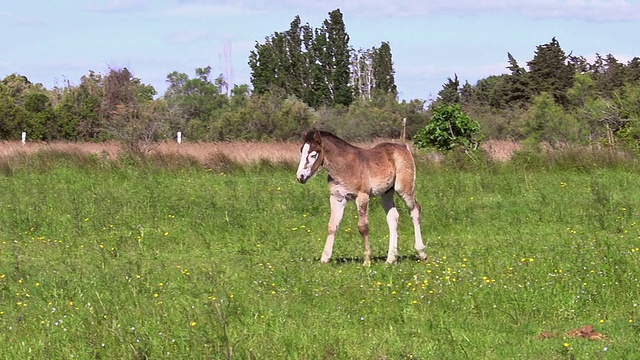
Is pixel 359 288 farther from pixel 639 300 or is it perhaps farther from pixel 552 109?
pixel 552 109

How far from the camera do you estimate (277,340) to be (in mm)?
8008

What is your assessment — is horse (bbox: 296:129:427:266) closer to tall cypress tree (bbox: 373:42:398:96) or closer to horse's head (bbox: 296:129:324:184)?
horse's head (bbox: 296:129:324:184)

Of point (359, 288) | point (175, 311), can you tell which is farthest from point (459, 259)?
point (175, 311)

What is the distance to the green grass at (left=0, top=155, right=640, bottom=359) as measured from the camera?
26.1 feet

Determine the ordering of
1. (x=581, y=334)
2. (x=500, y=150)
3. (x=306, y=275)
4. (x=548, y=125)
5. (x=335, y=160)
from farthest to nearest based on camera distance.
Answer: (x=548, y=125) → (x=500, y=150) → (x=335, y=160) → (x=306, y=275) → (x=581, y=334)

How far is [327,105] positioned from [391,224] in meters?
59.3

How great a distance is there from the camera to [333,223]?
40.8ft

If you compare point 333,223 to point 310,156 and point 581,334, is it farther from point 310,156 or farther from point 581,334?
point 581,334

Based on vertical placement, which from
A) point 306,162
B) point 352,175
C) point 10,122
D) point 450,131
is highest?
point 10,122

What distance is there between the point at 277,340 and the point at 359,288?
7.44ft

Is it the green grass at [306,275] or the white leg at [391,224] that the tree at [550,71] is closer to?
the green grass at [306,275]

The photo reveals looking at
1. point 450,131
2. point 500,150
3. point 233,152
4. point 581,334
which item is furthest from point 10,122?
point 581,334

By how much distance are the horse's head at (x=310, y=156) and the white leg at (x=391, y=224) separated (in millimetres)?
1261

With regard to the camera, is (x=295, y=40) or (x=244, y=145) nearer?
(x=244, y=145)
